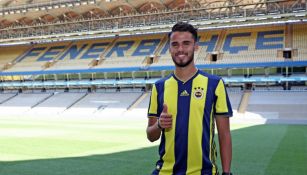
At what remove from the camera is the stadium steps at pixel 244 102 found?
26.7m

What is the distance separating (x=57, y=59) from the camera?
40.7 meters

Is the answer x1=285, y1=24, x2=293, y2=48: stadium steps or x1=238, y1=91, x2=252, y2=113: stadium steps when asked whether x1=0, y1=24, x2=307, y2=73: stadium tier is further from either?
x1=238, y1=91, x2=252, y2=113: stadium steps

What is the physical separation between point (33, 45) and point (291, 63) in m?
30.5

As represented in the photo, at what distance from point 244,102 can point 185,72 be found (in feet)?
85.1

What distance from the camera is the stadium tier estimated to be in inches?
1232

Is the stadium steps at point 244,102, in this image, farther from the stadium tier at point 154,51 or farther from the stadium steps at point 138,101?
the stadium steps at point 138,101

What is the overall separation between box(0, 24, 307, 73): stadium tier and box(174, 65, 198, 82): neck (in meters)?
26.8

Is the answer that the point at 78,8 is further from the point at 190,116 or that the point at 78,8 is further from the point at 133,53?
the point at 190,116

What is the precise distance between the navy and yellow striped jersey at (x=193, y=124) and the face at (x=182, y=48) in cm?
18

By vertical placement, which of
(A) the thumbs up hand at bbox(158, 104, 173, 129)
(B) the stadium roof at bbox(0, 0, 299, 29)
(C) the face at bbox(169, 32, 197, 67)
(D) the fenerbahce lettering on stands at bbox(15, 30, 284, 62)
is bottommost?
(A) the thumbs up hand at bbox(158, 104, 173, 129)

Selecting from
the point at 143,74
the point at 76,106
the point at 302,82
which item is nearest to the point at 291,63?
the point at 302,82

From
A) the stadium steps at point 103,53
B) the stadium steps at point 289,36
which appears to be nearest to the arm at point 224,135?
the stadium steps at point 289,36

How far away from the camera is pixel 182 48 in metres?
2.98

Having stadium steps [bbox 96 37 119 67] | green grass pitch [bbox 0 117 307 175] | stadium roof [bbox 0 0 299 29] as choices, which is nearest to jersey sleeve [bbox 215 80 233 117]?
green grass pitch [bbox 0 117 307 175]
